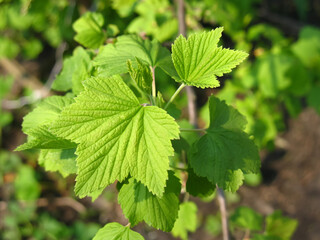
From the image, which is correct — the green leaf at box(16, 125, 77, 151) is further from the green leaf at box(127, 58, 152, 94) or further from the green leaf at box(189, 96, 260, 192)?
the green leaf at box(189, 96, 260, 192)

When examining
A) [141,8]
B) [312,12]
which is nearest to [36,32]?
[141,8]

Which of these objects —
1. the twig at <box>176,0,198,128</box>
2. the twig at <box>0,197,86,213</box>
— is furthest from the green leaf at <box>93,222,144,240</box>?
the twig at <box>0,197,86,213</box>

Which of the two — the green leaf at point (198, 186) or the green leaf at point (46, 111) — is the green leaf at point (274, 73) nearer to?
the green leaf at point (198, 186)

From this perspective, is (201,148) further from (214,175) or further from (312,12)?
(312,12)

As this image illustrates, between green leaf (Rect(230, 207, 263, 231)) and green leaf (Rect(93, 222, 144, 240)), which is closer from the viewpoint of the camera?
green leaf (Rect(93, 222, 144, 240))

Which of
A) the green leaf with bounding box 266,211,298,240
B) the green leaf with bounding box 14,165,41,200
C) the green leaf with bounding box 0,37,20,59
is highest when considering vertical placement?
the green leaf with bounding box 0,37,20,59
